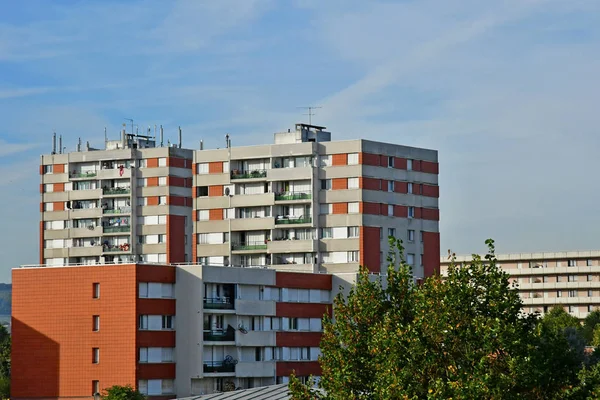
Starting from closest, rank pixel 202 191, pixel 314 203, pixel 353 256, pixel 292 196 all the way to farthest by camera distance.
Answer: pixel 353 256 < pixel 314 203 < pixel 292 196 < pixel 202 191

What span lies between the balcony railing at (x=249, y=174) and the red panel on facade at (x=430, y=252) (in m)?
20.1

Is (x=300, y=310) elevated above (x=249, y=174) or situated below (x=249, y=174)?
below

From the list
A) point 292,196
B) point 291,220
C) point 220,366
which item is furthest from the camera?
point 292,196

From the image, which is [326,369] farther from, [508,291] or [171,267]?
[171,267]

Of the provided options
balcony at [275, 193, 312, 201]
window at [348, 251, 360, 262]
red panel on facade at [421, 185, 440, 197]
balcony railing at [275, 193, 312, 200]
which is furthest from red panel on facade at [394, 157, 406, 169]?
window at [348, 251, 360, 262]

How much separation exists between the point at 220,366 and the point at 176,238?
5478 centimetres

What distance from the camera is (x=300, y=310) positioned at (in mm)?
115312

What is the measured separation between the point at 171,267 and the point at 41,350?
12.6 metres

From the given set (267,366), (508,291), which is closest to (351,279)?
(267,366)

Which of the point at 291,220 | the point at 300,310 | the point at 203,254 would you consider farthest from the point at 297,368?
the point at 203,254

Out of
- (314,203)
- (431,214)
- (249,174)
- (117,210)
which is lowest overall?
(431,214)

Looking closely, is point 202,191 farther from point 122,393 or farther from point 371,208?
point 122,393

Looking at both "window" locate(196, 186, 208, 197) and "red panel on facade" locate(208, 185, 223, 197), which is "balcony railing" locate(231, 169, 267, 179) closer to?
"red panel on facade" locate(208, 185, 223, 197)

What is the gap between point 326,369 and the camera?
56719mm
